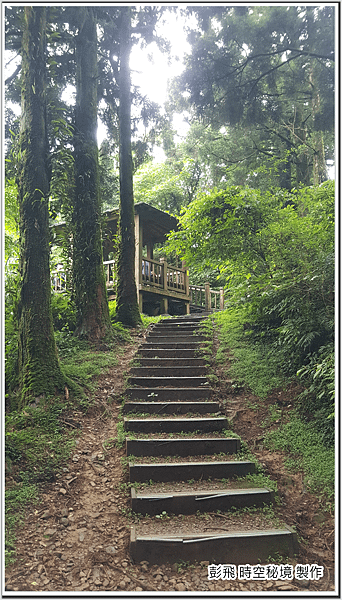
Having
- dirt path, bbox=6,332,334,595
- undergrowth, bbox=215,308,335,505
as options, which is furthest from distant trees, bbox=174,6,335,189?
dirt path, bbox=6,332,334,595

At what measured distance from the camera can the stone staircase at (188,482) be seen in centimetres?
320

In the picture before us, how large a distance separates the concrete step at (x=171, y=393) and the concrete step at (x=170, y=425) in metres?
0.84

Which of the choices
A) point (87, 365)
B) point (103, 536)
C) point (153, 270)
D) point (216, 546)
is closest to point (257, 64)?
point (153, 270)

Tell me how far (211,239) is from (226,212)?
0.53m

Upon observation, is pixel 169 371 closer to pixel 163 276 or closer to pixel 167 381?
pixel 167 381

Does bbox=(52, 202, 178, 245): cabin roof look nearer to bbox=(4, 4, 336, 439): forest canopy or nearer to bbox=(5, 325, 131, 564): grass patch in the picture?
bbox=(4, 4, 336, 439): forest canopy

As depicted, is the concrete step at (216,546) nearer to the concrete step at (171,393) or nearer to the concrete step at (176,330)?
the concrete step at (171,393)

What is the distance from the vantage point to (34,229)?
16.9 feet

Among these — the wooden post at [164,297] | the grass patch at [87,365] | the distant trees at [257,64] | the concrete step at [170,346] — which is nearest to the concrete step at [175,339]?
the concrete step at [170,346]

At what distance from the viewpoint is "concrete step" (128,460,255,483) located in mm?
4055

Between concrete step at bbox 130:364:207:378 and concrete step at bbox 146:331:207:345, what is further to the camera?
concrete step at bbox 146:331:207:345

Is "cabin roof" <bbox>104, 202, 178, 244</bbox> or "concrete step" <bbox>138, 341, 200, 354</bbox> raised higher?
"cabin roof" <bbox>104, 202, 178, 244</bbox>

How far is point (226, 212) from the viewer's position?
658 centimetres

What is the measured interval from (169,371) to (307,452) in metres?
3.06
